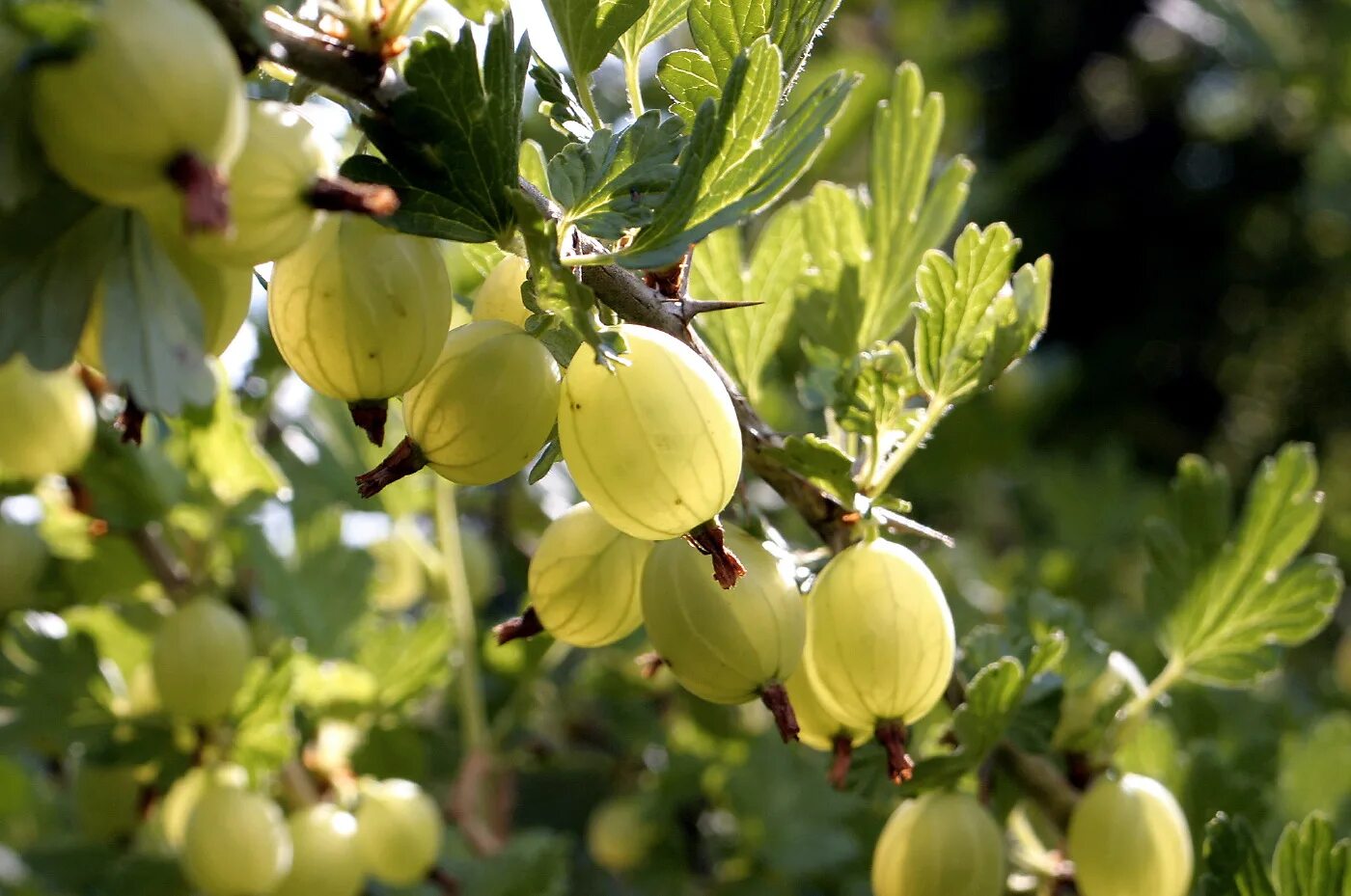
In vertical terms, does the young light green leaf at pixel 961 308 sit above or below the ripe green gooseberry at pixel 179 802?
above

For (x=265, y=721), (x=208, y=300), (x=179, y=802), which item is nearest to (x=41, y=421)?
(x=265, y=721)

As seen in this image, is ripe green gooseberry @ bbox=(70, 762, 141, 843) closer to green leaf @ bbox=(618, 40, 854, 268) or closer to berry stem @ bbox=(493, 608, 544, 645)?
berry stem @ bbox=(493, 608, 544, 645)

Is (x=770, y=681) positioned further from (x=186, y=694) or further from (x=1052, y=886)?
(x=186, y=694)

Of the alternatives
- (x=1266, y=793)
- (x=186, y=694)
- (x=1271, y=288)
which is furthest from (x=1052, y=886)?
(x=1271, y=288)

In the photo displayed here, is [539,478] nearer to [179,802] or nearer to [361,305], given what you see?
[361,305]

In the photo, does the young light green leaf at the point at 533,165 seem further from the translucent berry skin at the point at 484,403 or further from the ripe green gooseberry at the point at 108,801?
the ripe green gooseberry at the point at 108,801

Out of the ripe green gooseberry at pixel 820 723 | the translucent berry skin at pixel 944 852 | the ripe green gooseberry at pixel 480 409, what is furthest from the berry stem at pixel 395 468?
the translucent berry skin at pixel 944 852

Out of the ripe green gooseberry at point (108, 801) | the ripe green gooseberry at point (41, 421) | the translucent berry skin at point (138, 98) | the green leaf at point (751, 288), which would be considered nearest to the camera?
the translucent berry skin at point (138, 98)
